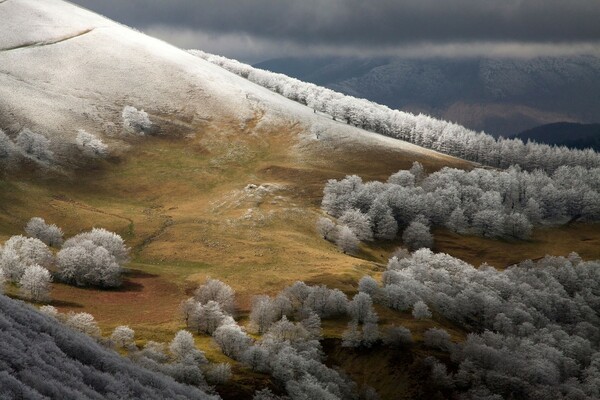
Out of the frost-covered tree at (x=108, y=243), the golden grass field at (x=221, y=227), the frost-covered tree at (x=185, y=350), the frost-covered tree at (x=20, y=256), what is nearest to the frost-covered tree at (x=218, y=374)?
the golden grass field at (x=221, y=227)

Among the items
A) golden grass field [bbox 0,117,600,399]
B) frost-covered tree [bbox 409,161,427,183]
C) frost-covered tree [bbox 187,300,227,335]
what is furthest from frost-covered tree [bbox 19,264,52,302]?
frost-covered tree [bbox 409,161,427,183]

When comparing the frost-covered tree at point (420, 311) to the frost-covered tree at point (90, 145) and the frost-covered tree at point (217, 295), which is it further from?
the frost-covered tree at point (90, 145)

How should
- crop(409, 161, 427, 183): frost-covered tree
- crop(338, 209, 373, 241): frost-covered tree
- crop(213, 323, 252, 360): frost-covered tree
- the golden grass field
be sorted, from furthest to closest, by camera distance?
crop(409, 161, 427, 183): frost-covered tree
crop(338, 209, 373, 241): frost-covered tree
the golden grass field
crop(213, 323, 252, 360): frost-covered tree

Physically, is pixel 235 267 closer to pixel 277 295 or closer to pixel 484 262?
pixel 277 295

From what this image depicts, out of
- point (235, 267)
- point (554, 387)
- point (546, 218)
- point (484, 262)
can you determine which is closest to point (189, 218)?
point (235, 267)

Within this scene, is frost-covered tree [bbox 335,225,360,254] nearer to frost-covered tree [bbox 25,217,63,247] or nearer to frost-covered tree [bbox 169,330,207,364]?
frost-covered tree [bbox 25,217,63,247]

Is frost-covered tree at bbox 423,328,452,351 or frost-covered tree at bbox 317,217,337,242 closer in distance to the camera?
frost-covered tree at bbox 423,328,452,351
